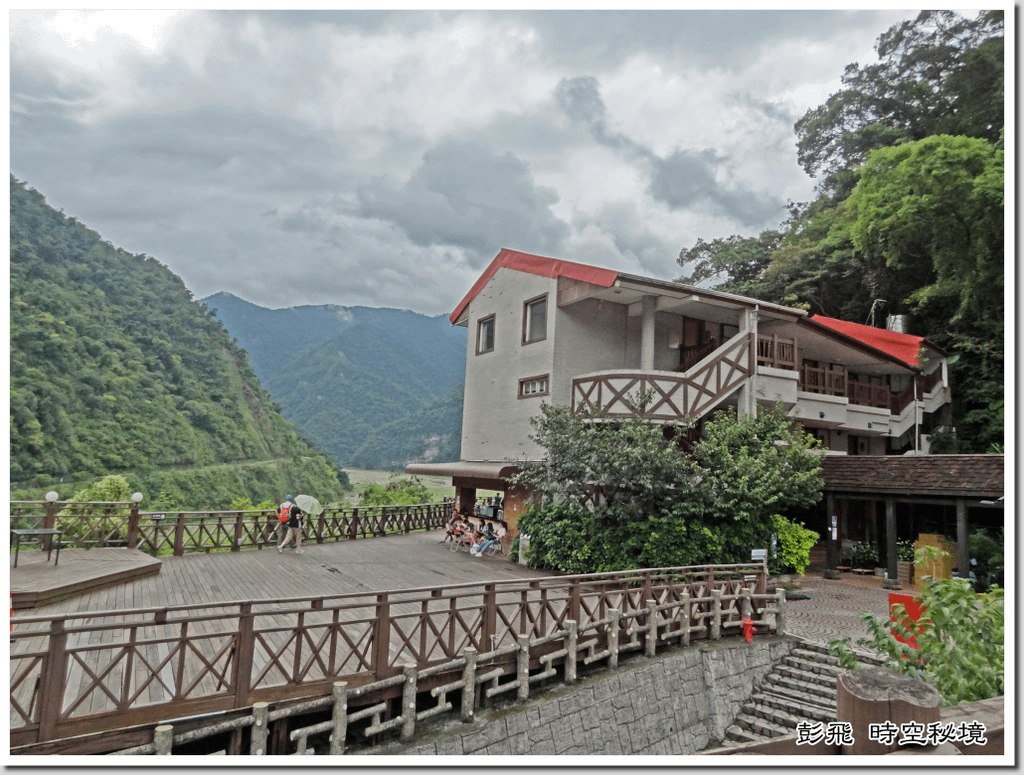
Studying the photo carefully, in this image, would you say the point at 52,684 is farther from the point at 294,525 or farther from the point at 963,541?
the point at 963,541

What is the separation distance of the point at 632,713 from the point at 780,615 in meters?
3.04

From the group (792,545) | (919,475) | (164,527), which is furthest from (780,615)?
(164,527)

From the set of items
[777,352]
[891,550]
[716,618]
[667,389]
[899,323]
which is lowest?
[716,618]

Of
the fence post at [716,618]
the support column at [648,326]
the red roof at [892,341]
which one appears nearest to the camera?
the fence post at [716,618]

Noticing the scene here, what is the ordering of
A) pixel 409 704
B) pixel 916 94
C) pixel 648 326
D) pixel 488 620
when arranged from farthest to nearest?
pixel 916 94, pixel 648 326, pixel 488 620, pixel 409 704

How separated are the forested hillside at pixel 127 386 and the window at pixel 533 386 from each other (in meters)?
18.0

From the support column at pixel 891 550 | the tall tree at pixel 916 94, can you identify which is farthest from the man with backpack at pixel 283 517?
the tall tree at pixel 916 94

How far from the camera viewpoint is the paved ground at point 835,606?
9.20 m

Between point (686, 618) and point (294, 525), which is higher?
→ point (294, 525)

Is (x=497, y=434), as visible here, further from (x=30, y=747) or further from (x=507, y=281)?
(x=30, y=747)

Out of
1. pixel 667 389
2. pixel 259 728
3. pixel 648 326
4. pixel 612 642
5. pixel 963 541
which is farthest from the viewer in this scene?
pixel 648 326

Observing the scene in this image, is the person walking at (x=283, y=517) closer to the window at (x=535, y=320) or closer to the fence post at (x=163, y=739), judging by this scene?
the window at (x=535, y=320)

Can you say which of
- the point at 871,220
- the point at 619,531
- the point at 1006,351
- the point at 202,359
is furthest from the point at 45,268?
the point at 1006,351

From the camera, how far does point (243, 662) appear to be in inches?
210
